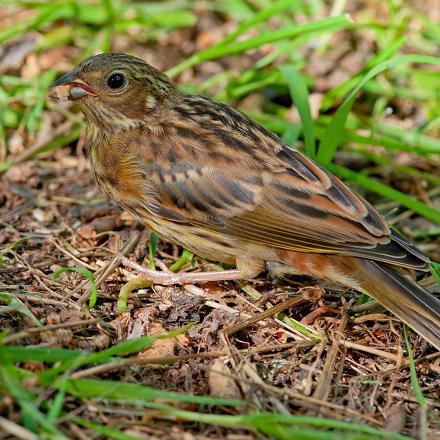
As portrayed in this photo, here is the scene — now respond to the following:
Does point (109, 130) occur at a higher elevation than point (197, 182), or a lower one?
higher

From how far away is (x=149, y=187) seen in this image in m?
5.20

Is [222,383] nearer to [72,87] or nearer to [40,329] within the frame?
[40,329]

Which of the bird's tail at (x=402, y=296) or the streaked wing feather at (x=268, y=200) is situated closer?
the bird's tail at (x=402, y=296)

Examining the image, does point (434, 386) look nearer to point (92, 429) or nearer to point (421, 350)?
point (421, 350)

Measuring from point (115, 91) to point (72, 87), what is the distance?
0.97ft

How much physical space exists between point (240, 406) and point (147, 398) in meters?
0.49

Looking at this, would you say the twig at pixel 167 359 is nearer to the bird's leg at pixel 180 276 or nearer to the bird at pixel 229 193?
the bird at pixel 229 193

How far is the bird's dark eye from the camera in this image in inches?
213

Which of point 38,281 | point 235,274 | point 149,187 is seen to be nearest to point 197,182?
point 149,187

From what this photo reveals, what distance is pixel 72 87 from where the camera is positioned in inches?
212

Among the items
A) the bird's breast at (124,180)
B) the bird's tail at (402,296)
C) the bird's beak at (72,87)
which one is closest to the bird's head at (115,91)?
the bird's beak at (72,87)

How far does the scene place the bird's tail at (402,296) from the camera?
15.1ft

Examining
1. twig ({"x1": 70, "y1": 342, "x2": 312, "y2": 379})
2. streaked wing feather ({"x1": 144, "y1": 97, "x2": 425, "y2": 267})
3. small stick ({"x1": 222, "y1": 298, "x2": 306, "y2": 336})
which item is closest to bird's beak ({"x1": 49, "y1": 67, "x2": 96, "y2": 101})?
streaked wing feather ({"x1": 144, "y1": 97, "x2": 425, "y2": 267})

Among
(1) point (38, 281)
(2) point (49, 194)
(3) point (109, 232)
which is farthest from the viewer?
(2) point (49, 194)
